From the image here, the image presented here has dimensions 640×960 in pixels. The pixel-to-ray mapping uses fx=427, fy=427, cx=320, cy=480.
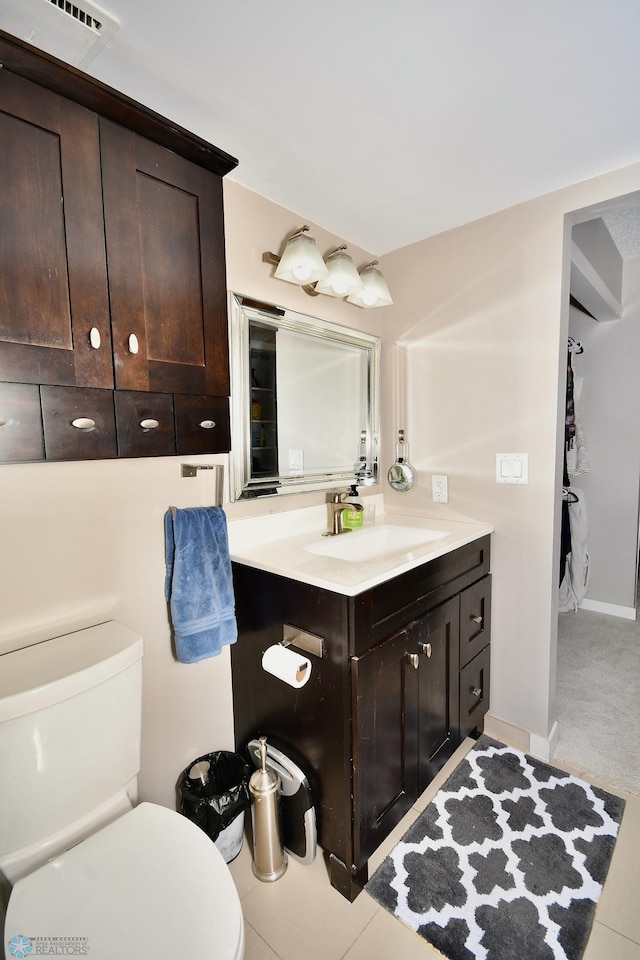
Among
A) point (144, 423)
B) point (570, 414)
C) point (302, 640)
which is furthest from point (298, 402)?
point (570, 414)

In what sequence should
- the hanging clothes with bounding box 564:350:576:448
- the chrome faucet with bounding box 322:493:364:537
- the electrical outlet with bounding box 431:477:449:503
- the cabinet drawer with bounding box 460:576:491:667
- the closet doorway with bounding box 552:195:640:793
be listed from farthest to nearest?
the hanging clothes with bounding box 564:350:576:448 → the closet doorway with bounding box 552:195:640:793 → the electrical outlet with bounding box 431:477:449:503 → the chrome faucet with bounding box 322:493:364:537 → the cabinet drawer with bounding box 460:576:491:667

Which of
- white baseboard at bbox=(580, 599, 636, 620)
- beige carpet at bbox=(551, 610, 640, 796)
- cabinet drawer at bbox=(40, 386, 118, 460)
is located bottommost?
beige carpet at bbox=(551, 610, 640, 796)

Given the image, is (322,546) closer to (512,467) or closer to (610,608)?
(512,467)

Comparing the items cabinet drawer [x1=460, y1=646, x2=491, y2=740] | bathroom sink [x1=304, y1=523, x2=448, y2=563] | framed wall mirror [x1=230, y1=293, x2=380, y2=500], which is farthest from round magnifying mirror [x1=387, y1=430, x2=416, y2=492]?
cabinet drawer [x1=460, y1=646, x2=491, y2=740]

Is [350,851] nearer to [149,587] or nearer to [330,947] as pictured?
[330,947]

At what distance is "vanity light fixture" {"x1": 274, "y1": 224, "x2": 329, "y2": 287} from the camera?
1.56 meters

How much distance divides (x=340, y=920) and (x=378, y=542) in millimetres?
1221

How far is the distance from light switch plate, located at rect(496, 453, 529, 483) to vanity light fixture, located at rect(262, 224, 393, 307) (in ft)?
2.82

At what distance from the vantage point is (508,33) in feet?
3.26

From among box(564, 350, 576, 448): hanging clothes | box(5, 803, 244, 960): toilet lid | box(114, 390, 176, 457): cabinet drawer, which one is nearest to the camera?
box(5, 803, 244, 960): toilet lid

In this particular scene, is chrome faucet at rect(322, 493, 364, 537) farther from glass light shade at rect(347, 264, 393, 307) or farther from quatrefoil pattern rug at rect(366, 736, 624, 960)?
quatrefoil pattern rug at rect(366, 736, 624, 960)

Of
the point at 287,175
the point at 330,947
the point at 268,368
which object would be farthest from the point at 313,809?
the point at 287,175

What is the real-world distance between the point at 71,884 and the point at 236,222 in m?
1.86

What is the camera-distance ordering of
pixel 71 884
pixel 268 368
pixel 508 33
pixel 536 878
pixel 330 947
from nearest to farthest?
pixel 71 884, pixel 508 33, pixel 330 947, pixel 536 878, pixel 268 368
